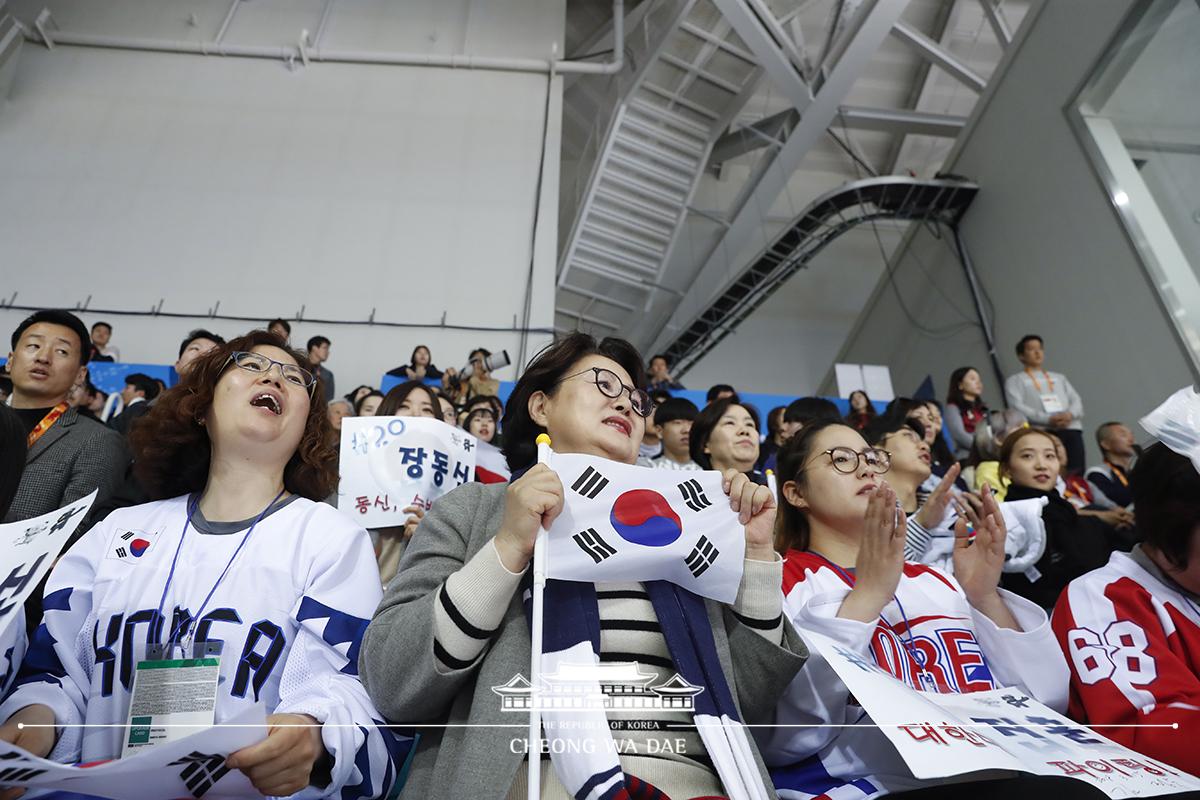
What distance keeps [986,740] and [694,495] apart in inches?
26.1

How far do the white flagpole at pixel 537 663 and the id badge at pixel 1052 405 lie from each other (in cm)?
603

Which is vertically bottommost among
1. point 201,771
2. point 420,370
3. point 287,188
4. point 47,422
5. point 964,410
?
point 201,771

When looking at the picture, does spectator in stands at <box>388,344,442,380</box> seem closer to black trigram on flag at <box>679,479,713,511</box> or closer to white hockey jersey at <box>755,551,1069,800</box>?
white hockey jersey at <box>755,551,1069,800</box>

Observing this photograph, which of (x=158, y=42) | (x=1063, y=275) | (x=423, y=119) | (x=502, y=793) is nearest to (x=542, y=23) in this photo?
(x=423, y=119)

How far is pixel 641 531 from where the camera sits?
58.2 inches

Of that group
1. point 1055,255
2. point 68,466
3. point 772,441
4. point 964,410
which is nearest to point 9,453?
point 68,466

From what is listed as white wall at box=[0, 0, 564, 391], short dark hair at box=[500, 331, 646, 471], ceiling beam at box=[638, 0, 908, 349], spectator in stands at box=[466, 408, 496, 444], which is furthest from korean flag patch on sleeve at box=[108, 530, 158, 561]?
ceiling beam at box=[638, 0, 908, 349]

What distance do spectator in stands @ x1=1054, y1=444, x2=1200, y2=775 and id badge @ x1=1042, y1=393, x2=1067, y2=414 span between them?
15.7 ft

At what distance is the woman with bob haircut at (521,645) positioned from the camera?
1.23 meters

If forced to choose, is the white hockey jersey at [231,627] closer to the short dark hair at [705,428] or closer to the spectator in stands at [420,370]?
the short dark hair at [705,428]

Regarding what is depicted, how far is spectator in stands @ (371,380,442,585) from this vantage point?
8.96ft

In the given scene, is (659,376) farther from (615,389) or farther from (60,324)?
(615,389)

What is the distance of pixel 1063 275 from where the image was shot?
24.8 ft

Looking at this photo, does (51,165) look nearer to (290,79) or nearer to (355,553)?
(290,79)
